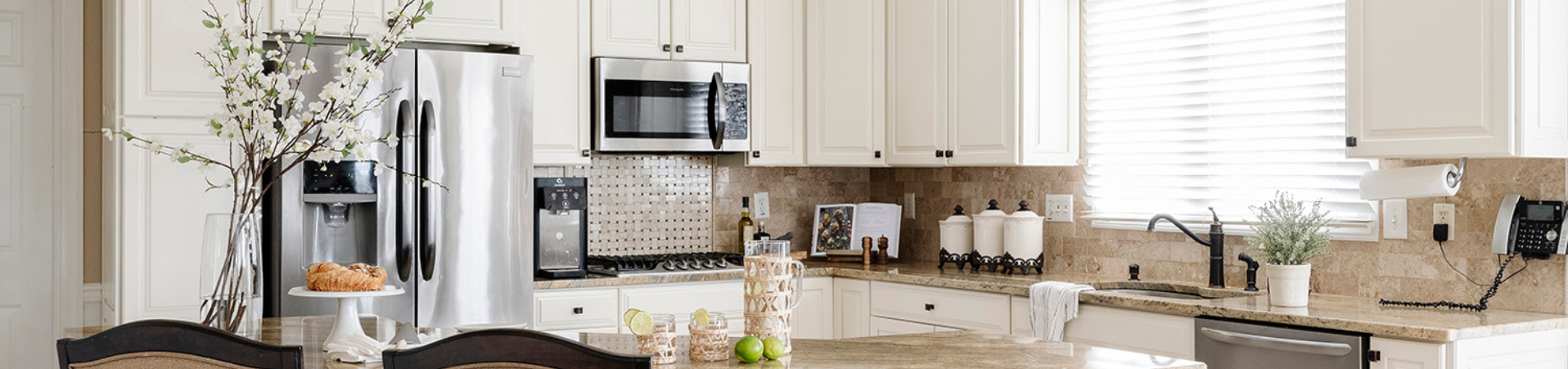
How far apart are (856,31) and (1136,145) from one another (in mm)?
1214

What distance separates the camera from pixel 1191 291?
4.13 meters

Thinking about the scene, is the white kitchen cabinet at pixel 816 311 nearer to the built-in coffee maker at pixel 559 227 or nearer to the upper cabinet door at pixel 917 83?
the upper cabinet door at pixel 917 83

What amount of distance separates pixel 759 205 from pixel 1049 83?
A: 56.3 inches

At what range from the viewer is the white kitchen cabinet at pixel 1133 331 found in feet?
11.8

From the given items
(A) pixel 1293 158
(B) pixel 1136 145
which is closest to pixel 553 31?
(B) pixel 1136 145

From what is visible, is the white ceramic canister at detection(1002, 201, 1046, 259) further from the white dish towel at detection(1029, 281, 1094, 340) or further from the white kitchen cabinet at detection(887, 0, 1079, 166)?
the white dish towel at detection(1029, 281, 1094, 340)

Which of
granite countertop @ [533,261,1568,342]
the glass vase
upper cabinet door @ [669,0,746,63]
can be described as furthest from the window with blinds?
the glass vase

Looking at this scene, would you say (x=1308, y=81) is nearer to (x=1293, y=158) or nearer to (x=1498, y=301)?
(x=1293, y=158)

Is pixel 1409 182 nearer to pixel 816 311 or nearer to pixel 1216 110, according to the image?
pixel 1216 110

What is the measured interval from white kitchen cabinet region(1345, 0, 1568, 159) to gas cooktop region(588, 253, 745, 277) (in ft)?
7.50

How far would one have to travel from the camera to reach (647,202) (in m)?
5.23

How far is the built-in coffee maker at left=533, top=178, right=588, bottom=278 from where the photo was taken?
454 centimetres

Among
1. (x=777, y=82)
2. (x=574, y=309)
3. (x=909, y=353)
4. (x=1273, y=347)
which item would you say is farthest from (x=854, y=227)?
(x=909, y=353)

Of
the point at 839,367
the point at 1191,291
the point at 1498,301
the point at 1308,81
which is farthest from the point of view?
the point at 1191,291
